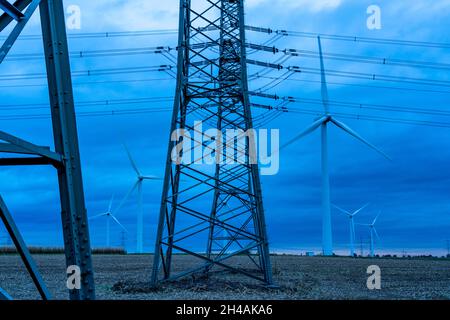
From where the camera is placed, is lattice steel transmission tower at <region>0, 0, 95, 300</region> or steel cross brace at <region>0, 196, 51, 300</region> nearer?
steel cross brace at <region>0, 196, 51, 300</region>

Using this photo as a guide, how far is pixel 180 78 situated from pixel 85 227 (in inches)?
513

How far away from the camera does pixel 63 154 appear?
719cm

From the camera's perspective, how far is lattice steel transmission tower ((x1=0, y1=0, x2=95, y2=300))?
Answer: 696 cm

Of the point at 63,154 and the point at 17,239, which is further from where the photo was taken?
the point at 63,154

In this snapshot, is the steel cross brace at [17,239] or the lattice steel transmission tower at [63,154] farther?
the lattice steel transmission tower at [63,154]

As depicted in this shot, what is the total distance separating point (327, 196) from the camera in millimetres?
50188

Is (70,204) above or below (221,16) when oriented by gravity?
below

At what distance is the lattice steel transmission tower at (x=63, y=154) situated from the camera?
6.96m

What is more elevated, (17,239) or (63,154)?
(63,154)

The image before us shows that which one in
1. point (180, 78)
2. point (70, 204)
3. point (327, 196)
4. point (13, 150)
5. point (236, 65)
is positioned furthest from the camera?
point (327, 196)

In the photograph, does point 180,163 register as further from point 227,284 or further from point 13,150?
point 13,150
